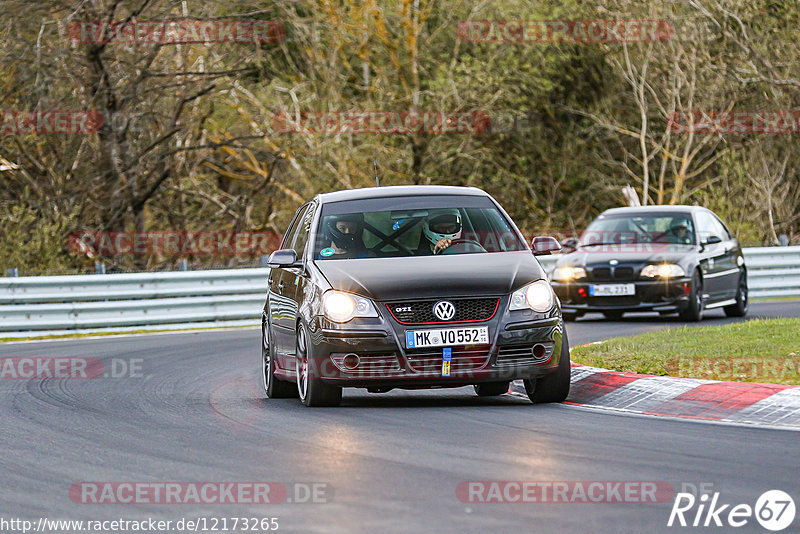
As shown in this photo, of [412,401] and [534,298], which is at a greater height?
[534,298]

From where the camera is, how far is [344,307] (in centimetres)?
1007

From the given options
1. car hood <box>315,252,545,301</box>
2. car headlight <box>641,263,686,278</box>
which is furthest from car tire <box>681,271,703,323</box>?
car hood <box>315,252,545,301</box>

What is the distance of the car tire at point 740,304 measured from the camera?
68.0 feet

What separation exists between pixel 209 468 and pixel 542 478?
6.04 feet

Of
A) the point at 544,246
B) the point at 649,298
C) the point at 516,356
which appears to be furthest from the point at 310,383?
the point at 649,298

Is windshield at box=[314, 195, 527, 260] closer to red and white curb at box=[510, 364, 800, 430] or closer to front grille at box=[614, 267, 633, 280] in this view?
red and white curb at box=[510, 364, 800, 430]

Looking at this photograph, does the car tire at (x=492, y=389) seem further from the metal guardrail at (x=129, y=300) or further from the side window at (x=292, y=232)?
the metal guardrail at (x=129, y=300)

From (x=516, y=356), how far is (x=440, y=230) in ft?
5.11

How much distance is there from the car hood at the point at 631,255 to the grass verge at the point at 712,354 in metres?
3.85

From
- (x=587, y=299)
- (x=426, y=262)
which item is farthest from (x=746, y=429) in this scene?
(x=587, y=299)

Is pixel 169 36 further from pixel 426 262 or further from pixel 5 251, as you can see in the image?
pixel 426 262
